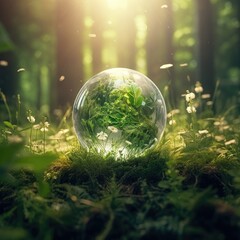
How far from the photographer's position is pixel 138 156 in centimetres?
366

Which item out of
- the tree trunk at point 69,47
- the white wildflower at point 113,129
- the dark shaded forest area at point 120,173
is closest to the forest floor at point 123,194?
the dark shaded forest area at point 120,173

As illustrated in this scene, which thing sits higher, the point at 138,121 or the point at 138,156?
the point at 138,121

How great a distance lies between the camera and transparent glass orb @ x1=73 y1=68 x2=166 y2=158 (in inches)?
139

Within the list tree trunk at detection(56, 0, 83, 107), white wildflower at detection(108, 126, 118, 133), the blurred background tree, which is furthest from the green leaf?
tree trunk at detection(56, 0, 83, 107)

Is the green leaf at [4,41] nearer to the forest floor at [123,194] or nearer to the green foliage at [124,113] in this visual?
the forest floor at [123,194]

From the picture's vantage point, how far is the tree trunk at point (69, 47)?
28.4 feet

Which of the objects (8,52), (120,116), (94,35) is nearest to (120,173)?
(120,116)

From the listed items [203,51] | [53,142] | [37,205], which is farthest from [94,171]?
[203,51]

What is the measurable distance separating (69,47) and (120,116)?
18.5 ft

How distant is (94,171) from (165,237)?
1210 mm

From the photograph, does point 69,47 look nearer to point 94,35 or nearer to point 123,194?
point 94,35

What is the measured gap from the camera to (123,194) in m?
2.86

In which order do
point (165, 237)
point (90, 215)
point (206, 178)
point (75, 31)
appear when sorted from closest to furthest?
1. point (165, 237)
2. point (90, 215)
3. point (206, 178)
4. point (75, 31)

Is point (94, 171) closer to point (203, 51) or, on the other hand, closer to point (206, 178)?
point (206, 178)
